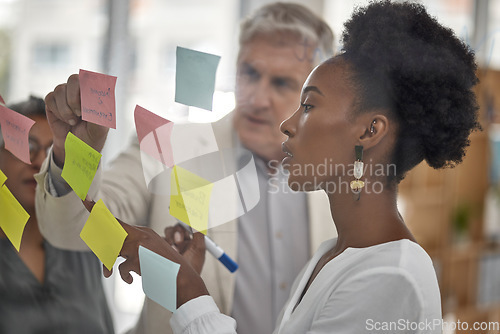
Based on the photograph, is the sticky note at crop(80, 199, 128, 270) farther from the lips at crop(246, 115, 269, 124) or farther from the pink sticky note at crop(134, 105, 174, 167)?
the lips at crop(246, 115, 269, 124)

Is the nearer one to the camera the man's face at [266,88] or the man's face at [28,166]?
the man's face at [266,88]

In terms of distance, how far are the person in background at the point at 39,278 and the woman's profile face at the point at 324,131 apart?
49cm

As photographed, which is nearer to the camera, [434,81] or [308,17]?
[434,81]

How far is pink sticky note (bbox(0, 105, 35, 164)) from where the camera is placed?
2.73ft

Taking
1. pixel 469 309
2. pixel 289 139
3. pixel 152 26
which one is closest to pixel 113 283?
pixel 289 139

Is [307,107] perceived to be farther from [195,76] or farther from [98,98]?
[98,98]

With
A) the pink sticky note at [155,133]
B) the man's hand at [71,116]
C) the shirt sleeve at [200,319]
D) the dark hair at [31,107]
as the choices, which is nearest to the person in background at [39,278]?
the dark hair at [31,107]

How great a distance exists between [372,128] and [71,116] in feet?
1.40

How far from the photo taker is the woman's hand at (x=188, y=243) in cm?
73

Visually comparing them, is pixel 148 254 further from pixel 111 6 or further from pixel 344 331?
pixel 111 6

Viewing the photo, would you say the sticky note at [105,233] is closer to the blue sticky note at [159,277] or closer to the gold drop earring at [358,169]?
the blue sticky note at [159,277]

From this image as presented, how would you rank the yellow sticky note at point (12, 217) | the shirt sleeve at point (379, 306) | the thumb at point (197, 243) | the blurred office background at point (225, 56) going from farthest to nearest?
the blurred office background at point (225, 56), the yellow sticky note at point (12, 217), the thumb at point (197, 243), the shirt sleeve at point (379, 306)

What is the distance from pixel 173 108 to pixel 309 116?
25 cm

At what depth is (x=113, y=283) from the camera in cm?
100
